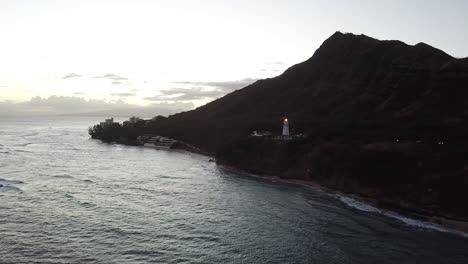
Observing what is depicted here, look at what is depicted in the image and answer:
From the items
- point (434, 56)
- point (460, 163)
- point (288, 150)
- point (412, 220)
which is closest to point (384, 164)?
point (460, 163)

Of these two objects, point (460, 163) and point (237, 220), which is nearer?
point (237, 220)

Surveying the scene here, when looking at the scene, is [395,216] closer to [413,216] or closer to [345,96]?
[413,216]

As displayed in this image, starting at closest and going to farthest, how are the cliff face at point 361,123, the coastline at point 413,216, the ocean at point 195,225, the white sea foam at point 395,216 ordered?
the ocean at point 195,225 < the white sea foam at point 395,216 < the coastline at point 413,216 < the cliff face at point 361,123

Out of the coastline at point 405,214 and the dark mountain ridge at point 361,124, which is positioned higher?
the dark mountain ridge at point 361,124

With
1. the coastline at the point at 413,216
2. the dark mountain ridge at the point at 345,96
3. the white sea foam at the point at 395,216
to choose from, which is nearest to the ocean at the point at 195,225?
the white sea foam at the point at 395,216

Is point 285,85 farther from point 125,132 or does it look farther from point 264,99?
point 125,132

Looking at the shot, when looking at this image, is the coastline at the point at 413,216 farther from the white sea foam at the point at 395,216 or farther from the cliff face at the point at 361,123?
the cliff face at the point at 361,123

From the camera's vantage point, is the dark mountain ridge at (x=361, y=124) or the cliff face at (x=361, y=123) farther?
the cliff face at (x=361, y=123)
